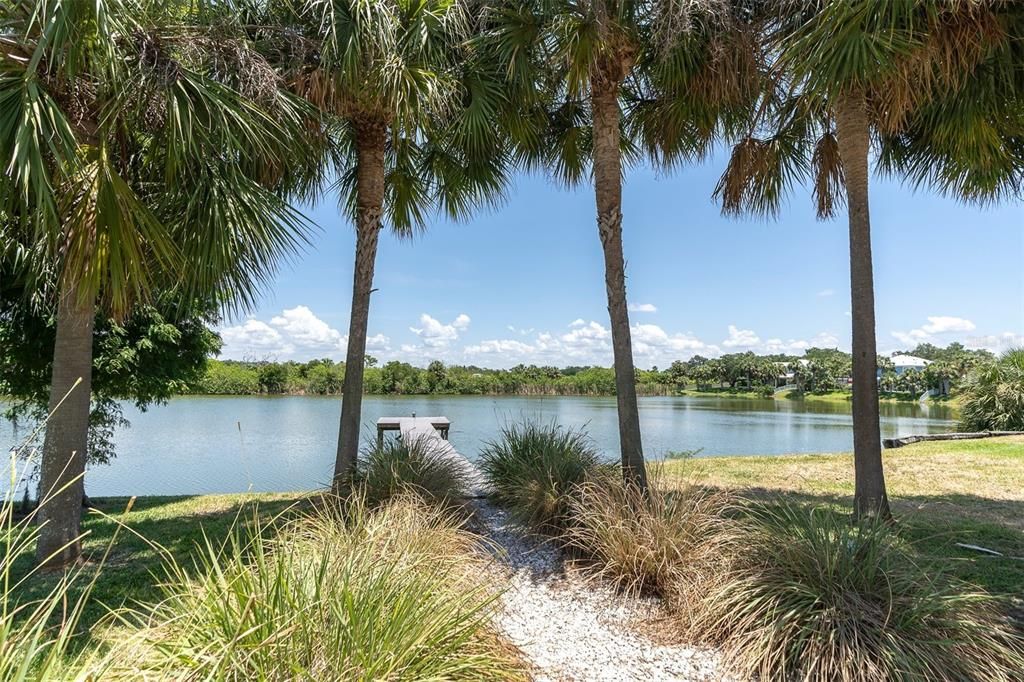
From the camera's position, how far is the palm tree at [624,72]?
17.1 ft

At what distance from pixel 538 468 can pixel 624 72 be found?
173 inches

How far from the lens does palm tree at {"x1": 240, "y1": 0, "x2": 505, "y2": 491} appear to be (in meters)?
5.21

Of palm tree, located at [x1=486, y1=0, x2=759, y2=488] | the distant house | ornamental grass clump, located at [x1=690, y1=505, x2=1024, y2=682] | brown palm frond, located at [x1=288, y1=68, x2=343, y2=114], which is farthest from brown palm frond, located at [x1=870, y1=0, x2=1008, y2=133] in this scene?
the distant house

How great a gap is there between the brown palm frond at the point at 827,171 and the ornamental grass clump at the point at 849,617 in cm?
509

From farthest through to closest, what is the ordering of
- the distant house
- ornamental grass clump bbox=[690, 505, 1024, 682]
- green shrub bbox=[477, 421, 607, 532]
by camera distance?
the distant house
green shrub bbox=[477, 421, 607, 532]
ornamental grass clump bbox=[690, 505, 1024, 682]

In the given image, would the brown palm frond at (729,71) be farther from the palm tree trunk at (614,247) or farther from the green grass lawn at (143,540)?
the green grass lawn at (143,540)

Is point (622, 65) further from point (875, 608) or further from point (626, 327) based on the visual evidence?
point (875, 608)

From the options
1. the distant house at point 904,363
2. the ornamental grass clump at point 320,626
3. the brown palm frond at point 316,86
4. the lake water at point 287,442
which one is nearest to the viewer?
the ornamental grass clump at point 320,626

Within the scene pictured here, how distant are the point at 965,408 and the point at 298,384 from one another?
40.3m

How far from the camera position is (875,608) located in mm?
2846

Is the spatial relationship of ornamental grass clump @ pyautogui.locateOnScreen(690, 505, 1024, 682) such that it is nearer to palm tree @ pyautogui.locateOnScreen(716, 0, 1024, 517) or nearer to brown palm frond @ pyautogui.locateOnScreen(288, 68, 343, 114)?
palm tree @ pyautogui.locateOnScreen(716, 0, 1024, 517)

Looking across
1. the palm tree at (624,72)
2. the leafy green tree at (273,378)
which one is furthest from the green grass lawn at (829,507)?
the leafy green tree at (273,378)

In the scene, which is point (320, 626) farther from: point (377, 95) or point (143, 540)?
point (377, 95)

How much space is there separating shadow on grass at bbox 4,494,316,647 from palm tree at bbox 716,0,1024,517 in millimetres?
5227
